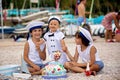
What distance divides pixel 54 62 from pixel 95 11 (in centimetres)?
3055

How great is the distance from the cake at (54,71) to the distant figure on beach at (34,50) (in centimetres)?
36

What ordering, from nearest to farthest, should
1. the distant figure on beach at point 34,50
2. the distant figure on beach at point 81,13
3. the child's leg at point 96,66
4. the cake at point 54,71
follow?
the cake at point 54,71 → the child's leg at point 96,66 → the distant figure on beach at point 34,50 → the distant figure on beach at point 81,13

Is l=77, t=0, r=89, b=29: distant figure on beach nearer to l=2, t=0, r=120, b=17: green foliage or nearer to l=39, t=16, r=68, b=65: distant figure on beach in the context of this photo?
l=39, t=16, r=68, b=65: distant figure on beach

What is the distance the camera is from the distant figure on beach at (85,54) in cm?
717

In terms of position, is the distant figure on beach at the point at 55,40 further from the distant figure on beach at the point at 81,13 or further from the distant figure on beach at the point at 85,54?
the distant figure on beach at the point at 81,13

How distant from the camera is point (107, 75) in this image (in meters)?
7.05

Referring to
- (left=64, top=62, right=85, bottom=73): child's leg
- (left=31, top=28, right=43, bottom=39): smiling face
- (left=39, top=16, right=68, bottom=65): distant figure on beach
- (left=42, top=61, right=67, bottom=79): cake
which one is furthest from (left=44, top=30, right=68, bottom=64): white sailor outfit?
(left=42, top=61, right=67, bottom=79): cake

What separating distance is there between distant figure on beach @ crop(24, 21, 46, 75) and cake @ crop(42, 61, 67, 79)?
14.0 inches

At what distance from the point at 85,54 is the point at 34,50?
91cm

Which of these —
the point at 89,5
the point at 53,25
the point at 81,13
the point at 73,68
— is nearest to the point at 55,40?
the point at 53,25

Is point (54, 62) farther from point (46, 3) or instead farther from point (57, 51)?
point (46, 3)

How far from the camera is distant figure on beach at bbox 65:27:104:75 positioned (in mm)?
7168

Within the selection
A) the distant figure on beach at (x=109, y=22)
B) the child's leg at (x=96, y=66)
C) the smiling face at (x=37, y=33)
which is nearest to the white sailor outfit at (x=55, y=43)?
the smiling face at (x=37, y=33)

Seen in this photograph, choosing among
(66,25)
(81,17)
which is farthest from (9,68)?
(66,25)
